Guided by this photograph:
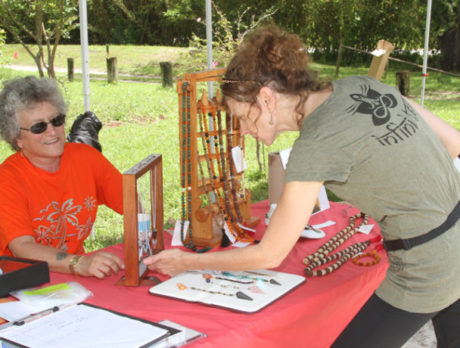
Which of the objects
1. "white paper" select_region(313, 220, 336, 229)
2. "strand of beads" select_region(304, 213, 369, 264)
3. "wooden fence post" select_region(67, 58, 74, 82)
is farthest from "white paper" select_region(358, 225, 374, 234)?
"wooden fence post" select_region(67, 58, 74, 82)

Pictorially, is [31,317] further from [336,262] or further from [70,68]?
[70,68]

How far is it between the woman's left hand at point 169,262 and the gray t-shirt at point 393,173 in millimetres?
434

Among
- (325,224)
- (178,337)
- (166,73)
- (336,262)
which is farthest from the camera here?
(166,73)

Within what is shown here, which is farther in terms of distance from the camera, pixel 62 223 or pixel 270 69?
pixel 62 223

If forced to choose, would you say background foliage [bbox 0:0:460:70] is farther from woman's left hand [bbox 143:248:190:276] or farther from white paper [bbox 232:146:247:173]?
woman's left hand [bbox 143:248:190:276]

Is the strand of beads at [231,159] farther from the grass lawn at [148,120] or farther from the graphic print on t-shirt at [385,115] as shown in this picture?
the graphic print on t-shirt at [385,115]

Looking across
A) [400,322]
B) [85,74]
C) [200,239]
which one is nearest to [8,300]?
[200,239]

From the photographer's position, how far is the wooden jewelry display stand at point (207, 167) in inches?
74.9

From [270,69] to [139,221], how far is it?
646mm

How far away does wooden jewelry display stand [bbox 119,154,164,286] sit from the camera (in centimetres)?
149

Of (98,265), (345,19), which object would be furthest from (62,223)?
(345,19)

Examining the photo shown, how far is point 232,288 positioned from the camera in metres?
1.47

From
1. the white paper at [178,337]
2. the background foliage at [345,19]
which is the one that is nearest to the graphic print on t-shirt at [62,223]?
the white paper at [178,337]

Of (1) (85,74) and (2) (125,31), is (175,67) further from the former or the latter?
(1) (85,74)
